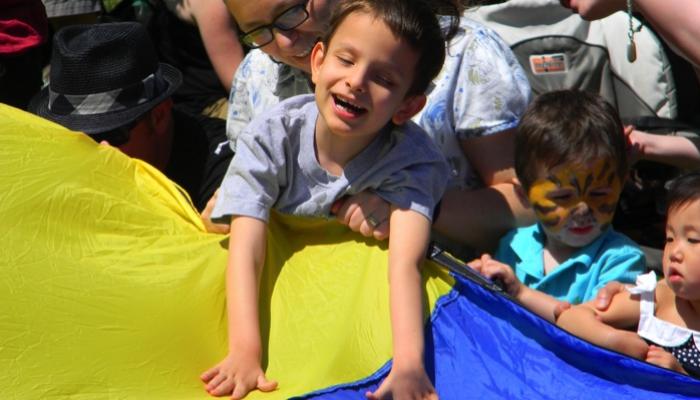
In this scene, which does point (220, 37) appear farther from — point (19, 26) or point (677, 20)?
point (677, 20)

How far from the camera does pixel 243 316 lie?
227cm

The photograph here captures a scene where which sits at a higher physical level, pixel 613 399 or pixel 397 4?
pixel 397 4

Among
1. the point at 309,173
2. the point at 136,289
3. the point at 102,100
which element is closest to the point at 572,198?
the point at 309,173

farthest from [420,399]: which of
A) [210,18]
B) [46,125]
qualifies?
[210,18]

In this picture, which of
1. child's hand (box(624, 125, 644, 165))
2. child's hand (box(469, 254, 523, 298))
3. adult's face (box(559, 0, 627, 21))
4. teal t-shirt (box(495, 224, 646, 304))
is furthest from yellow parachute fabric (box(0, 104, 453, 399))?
child's hand (box(624, 125, 644, 165))

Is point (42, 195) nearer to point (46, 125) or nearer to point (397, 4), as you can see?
point (46, 125)

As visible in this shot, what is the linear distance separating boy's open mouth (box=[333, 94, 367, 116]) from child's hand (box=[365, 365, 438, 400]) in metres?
0.53

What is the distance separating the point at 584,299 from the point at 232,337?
86cm

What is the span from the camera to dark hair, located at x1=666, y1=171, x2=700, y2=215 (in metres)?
2.26

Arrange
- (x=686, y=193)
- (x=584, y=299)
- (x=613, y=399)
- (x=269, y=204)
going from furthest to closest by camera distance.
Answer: (x=584, y=299) → (x=269, y=204) → (x=686, y=193) → (x=613, y=399)

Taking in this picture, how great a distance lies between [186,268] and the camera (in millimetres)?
2461

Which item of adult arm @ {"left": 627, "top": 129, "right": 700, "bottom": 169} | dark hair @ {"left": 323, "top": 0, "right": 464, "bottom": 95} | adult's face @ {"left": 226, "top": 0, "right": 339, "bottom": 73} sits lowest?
adult arm @ {"left": 627, "top": 129, "right": 700, "bottom": 169}

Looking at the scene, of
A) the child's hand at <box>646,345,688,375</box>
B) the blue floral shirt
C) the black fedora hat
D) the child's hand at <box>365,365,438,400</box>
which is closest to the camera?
the child's hand at <box>365,365,438,400</box>

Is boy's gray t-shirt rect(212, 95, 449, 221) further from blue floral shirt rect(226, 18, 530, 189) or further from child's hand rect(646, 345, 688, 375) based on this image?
child's hand rect(646, 345, 688, 375)
